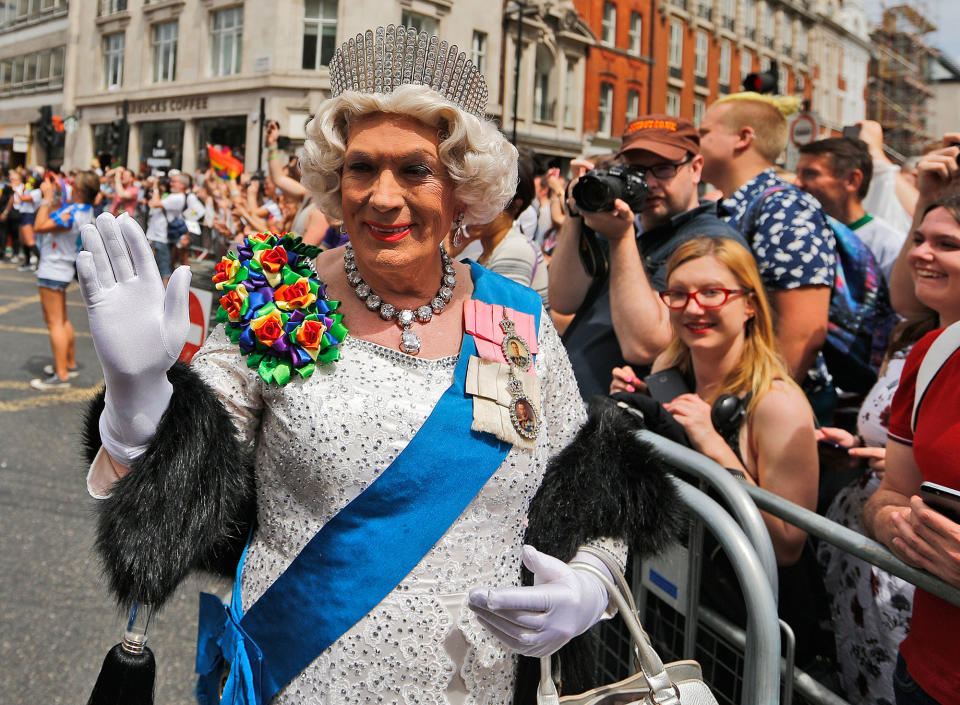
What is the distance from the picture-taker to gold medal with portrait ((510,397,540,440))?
5.08 feet

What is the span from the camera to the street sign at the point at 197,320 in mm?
3285

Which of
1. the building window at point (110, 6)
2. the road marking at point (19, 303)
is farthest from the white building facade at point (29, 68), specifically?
the road marking at point (19, 303)

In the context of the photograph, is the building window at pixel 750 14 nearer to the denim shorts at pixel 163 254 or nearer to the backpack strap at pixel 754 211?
the denim shorts at pixel 163 254

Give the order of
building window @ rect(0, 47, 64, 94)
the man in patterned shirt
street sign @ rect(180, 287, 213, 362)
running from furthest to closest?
building window @ rect(0, 47, 64, 94) < street sign @ rect(180, 287, 213, 362) < the man in patterned shirt

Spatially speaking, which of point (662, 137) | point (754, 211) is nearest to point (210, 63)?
point (662, 137)

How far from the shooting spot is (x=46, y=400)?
618cm

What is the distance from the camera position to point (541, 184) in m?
8.13

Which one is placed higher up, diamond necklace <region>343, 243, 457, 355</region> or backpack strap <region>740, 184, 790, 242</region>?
backpack strap <region>740, 184, 790, 242</region>

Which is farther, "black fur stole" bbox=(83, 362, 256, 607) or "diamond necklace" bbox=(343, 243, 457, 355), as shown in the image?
"diamond necklace" bbox=(343, 243, 457, 355)

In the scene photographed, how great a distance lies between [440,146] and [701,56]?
1397 inches

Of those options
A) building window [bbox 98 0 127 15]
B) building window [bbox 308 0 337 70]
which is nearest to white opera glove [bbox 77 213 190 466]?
building window [bbox 308 0 337 70]

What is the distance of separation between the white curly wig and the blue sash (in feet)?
1.46

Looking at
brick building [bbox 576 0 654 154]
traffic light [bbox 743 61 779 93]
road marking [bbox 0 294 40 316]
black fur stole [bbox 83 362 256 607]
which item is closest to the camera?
black fur stole [bbox 83 362 256 607]

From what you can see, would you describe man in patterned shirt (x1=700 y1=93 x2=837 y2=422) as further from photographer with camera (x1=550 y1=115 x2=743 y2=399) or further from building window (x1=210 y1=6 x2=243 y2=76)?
building window (x1=210 y1=6 x2=243 y2=76)
